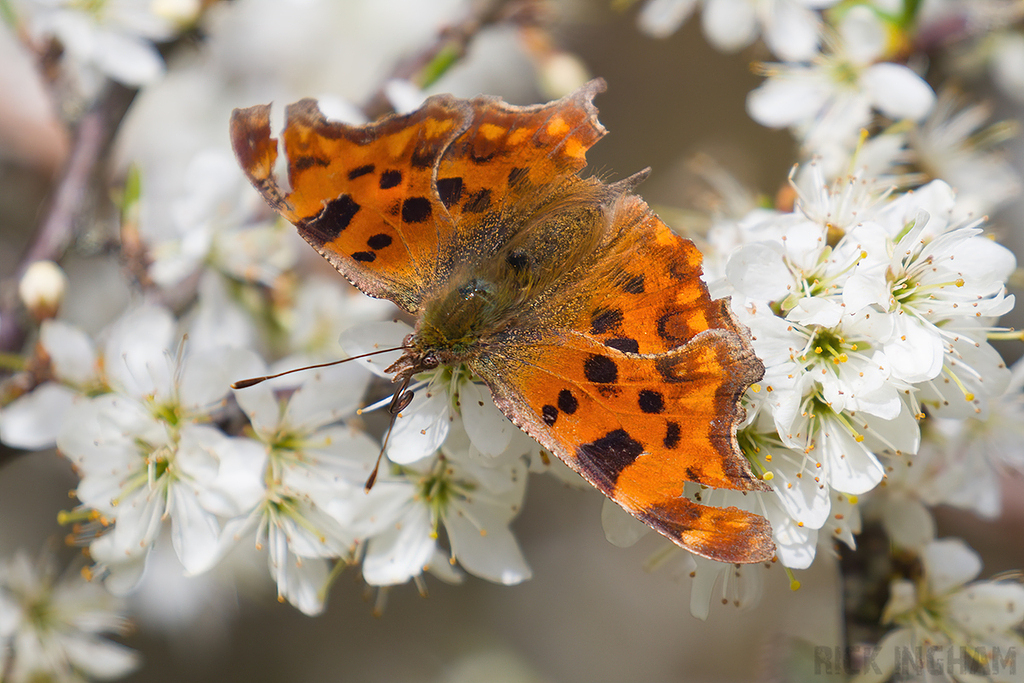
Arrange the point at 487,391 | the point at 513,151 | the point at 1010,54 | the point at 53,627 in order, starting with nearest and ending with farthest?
the point at 487,391 → the point at 513,151 → the point at 53,627 → the point at 1010,54

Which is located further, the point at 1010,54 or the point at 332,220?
the point at 1010,54

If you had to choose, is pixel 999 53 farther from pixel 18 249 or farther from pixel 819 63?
pixel 18 249

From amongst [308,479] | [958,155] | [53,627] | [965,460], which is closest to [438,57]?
[308,479]

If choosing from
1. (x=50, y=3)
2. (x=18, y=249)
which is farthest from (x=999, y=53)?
(x=18, y=249)

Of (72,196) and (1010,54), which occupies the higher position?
(1010,54)

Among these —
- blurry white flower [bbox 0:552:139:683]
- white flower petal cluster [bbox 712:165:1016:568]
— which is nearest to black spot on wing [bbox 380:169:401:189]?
white flower petal cluster [bbox 712:165:1016:568]

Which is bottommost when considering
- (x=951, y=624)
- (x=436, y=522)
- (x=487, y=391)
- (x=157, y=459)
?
(x=951, y=624)

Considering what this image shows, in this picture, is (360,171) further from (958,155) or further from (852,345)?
(958,155)

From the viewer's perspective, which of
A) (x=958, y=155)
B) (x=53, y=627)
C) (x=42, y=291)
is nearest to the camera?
(x=42, y=291)
